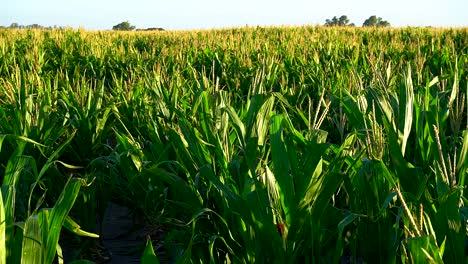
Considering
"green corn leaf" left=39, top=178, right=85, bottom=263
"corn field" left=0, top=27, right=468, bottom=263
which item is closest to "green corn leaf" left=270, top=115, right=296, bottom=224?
"corn field" left=0, top=27, right=468, bottom=263

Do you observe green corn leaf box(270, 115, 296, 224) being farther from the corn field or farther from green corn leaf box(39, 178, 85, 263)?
green corn leaf box(39, 178, 85, 263)

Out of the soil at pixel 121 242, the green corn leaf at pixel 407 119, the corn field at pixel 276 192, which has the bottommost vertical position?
the soil at pixel 121 242

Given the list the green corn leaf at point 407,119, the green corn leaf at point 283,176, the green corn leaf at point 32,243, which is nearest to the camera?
the green corn leaf at point 32,243

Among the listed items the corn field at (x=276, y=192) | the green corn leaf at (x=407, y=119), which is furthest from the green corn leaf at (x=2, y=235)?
the green corn leaf at (x=407, y=119)

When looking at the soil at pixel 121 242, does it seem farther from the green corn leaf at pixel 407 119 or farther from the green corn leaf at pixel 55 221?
the green corn leaf at pixel 407 119

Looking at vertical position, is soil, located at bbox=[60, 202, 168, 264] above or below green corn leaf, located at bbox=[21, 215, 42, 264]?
below

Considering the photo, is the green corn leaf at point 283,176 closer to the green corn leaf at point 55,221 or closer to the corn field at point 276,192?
the corn field at point 276,192

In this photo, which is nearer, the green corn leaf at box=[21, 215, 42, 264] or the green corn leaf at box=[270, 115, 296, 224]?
the green corn leaf at box=[21, 215, 42, 264]

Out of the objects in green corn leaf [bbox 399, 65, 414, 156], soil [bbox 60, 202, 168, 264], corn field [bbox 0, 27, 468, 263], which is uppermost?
green corn leaf [bbox 399, 65, 414, 156]

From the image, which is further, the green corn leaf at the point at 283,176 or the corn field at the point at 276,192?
the green corn leaf at the point at 283,176

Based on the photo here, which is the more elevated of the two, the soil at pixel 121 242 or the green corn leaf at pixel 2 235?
the green corn leaf at pixel 2 235

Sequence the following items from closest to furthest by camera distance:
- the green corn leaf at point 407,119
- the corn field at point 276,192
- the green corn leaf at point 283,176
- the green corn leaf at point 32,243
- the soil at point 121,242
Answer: the green corn leaf at point 32,243
the corn field at point 276,192
the green corn leaf at point 283,176
the green corn leaf at point 407,119
the soil at point 121,242

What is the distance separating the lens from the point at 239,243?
2.06 metres

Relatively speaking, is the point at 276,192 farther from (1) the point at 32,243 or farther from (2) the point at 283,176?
(1) the point at 32,243
